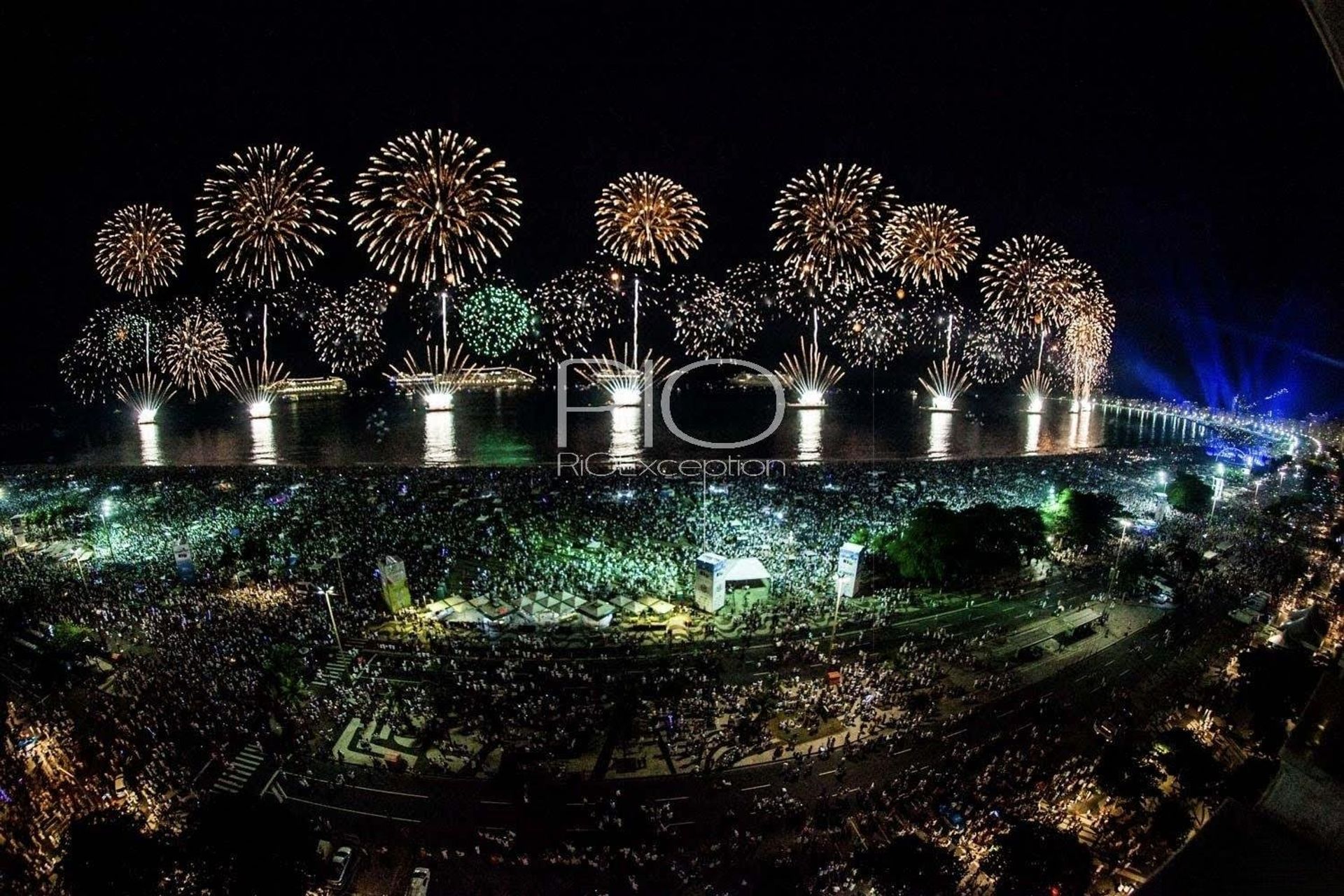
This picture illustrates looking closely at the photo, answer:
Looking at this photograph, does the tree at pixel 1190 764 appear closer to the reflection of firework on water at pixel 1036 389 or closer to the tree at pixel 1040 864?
the tree at pixel 1040 864

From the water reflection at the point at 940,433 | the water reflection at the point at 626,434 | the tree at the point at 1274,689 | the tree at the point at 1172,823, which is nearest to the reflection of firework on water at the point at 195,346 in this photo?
the water reflection at the point at 626,434

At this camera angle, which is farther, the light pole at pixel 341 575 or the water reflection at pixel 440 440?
the water reflection at pixel 440 440

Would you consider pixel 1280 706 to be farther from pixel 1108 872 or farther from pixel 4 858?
pixel 4 858

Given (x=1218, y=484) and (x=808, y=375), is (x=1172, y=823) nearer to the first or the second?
(x=1218, y=484)

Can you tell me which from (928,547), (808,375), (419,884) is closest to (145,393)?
(808,375)

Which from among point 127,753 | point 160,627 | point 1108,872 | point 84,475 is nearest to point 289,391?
point 84,475

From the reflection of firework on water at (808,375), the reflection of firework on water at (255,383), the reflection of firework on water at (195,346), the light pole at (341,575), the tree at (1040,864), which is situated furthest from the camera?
the reflection of firework on water at (808,375)
